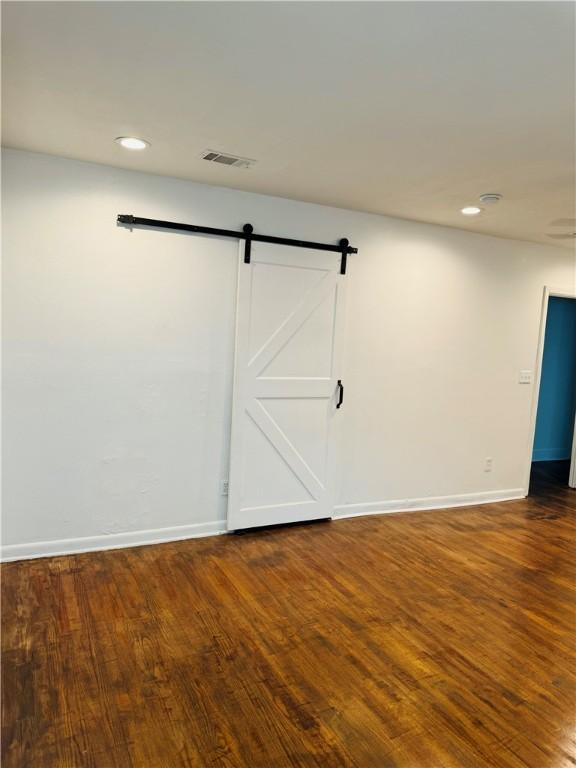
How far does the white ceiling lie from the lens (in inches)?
65.7

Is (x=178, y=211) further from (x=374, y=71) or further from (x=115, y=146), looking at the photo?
(x=374, y=71)

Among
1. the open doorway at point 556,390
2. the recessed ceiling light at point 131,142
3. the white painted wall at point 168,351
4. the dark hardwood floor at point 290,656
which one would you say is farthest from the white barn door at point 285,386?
the open doorway at point 556,390

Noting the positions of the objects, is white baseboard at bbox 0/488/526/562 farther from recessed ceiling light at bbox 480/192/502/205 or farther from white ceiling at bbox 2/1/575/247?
recessed ceiling light at bbox 480/192/502/205

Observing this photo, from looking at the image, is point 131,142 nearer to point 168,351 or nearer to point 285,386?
point 168,351

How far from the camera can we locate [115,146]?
2959 millimetres

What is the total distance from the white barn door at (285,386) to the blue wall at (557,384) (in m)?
4.06

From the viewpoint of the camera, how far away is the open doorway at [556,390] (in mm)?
6836

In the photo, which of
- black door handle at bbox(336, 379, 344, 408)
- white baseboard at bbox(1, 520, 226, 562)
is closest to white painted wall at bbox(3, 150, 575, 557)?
white baseboard at bbox(1, 520, 226, 562)

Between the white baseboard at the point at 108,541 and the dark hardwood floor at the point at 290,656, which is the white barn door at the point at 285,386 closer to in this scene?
the white baseboard at the point at 108,541

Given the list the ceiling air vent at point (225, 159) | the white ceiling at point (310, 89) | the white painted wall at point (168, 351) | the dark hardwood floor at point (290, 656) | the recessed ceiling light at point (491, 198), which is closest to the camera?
the white ceiling at point (310, 89)

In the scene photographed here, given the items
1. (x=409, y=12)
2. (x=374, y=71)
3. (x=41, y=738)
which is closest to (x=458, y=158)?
(x=374, y=71)

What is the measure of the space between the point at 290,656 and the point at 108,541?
1659mm

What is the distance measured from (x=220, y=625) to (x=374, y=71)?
2671 millimetres

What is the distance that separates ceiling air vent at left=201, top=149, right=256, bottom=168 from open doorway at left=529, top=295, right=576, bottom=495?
5.17 m
